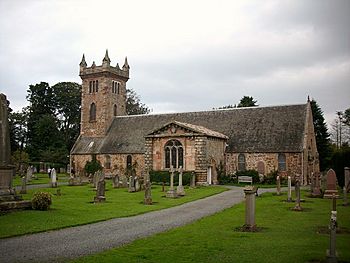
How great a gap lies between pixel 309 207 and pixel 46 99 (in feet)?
206

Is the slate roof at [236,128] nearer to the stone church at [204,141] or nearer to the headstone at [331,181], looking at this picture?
the stone church at [204,141]

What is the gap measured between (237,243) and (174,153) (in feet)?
91.6

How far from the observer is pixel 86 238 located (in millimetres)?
12062

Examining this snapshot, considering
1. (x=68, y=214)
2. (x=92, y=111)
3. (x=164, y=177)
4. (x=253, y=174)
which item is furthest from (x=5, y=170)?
(x=92, y=111)

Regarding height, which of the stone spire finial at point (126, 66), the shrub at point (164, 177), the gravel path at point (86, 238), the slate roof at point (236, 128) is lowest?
the gravel path at point (86, 238)

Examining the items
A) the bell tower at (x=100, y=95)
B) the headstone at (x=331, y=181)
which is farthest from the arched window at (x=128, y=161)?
the headstone at (x=331, y=181)

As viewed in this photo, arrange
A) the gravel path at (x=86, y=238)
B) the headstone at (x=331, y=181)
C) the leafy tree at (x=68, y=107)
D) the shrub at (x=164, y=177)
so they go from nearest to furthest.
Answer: the gravel path at (x=86, y=238) < the headstone at (x=331, y=181) < the shrub at (x=164, y=177) < the leafy tree at (x=68, y=107)

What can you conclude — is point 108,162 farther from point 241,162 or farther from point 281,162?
point 281,162

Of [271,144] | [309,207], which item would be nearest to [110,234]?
[309,207]

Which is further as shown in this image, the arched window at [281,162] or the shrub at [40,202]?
the arched window at [281,162]

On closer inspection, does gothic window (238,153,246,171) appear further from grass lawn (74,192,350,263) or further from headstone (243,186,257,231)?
headstone (243,186,257,231)

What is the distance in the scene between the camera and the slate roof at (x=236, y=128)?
39719mm

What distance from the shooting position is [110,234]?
42.0ft

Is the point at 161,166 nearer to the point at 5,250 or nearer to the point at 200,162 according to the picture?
the point at 200,162
